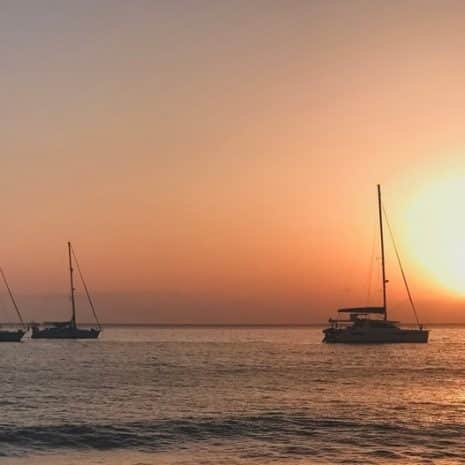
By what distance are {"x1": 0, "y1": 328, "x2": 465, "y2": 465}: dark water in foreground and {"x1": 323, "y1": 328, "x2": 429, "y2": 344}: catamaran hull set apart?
42.3 metres

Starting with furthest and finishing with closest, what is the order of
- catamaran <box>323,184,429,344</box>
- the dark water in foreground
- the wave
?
1. catamaran <box>323,184,429,344</box>
2. the wave
3. the dark water in foreground

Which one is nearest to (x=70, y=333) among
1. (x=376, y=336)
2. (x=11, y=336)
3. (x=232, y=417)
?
(x=11, y=336)

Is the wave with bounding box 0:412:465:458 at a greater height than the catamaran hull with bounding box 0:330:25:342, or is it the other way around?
the catamaran hull with bounding box 0:330:25:342

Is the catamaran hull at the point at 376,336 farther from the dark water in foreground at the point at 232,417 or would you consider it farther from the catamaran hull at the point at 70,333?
the catamaran hull at the point at 70,333

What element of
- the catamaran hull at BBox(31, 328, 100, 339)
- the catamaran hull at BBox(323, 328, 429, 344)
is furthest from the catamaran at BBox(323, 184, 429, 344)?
the catamaran hull at BBox(31, 328, 100, 339)

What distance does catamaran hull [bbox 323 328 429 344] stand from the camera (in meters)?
114

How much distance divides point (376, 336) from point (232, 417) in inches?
3068

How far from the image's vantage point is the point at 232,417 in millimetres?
39594

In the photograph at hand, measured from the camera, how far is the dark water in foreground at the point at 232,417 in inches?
1190

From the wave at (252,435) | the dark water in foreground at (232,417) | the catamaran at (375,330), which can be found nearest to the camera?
the dark water in foreground at (232,417)

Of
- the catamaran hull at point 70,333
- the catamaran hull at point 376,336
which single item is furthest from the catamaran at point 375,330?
the catamaran hull at point 70,333

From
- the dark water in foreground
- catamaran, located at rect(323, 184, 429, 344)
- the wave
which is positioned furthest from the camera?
catamaran, located at rect(323, 184, 429, 344)

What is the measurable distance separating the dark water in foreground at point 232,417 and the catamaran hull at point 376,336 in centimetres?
4233

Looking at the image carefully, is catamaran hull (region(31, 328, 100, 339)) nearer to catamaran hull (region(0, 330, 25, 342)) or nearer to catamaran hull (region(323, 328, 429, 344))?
catamaran hull (region(0, 330, 25, 342))
